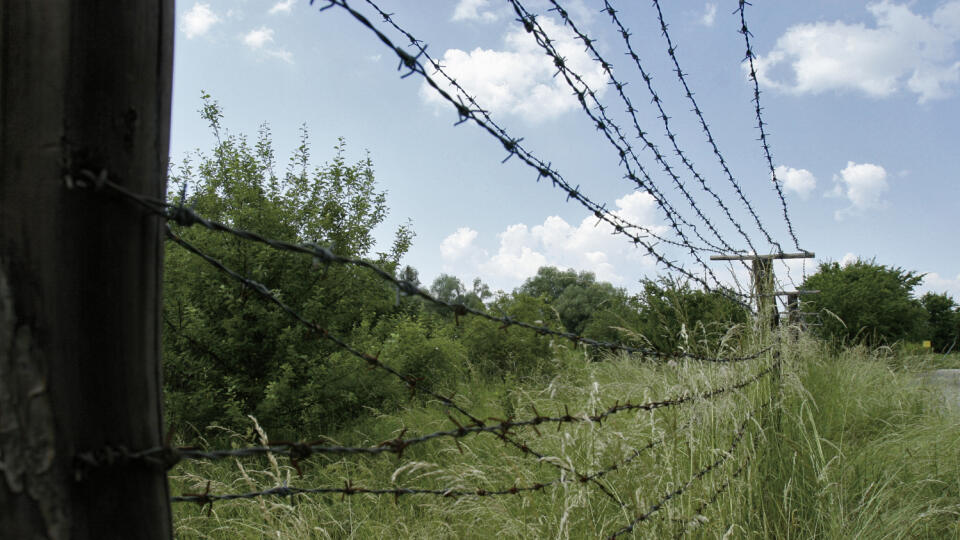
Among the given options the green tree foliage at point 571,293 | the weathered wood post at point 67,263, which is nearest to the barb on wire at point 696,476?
the weathered wood post at point 67,263

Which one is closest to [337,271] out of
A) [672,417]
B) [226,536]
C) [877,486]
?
[226,536]

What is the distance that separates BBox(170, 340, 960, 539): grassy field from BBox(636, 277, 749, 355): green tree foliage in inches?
20.4

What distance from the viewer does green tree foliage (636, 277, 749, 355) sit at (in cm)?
451

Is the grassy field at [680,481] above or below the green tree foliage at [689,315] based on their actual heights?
below

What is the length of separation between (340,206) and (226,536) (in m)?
2.78

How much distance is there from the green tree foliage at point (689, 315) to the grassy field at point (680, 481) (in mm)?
519

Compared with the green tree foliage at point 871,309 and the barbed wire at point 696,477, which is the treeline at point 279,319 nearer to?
the barbed wire at point 696,477

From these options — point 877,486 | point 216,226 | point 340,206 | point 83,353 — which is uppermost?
point 340,206

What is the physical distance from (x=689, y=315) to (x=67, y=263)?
7.85 metres

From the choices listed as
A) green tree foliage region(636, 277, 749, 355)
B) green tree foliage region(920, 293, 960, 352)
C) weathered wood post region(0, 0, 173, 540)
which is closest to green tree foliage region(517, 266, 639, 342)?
green tree foliage region(636, 277, 749, 355)

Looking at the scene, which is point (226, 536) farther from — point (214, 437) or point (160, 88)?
point (160, 88)

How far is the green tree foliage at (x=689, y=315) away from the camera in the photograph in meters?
4.51

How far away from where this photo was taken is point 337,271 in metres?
4.89

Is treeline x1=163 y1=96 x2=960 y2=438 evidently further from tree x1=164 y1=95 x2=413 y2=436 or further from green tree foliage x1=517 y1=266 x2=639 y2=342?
green tree foliage x1=517 y1=266 x2=639 y2=342
